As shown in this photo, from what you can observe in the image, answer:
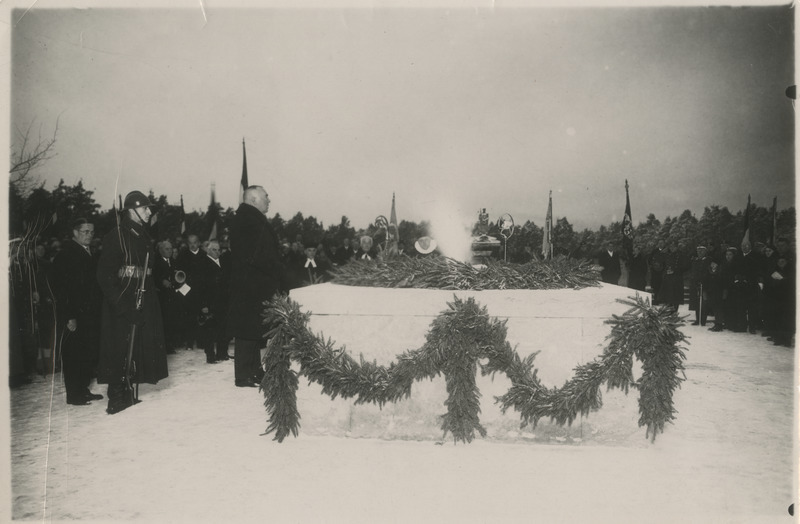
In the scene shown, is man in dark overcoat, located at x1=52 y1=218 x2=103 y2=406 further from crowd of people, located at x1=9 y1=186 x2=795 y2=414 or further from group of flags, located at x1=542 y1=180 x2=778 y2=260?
group of flags, located at x1=542 y1=180 x2=778 y2=260

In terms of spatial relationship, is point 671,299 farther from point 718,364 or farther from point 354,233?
point 354,233

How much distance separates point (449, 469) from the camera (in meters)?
3.76

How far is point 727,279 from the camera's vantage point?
10.6 meters

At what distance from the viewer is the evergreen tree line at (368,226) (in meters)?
5.22

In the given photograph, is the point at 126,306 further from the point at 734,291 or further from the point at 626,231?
the point at 626,231

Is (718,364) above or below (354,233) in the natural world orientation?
below

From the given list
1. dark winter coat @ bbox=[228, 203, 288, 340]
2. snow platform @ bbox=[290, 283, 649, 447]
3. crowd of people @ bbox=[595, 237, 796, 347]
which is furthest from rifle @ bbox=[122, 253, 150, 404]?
crowd of people @ bbox=[595, 237, 796, 347]

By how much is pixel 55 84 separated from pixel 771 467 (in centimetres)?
657

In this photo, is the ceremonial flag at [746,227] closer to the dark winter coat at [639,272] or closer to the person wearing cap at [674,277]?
the person wearing cap at [674,277]

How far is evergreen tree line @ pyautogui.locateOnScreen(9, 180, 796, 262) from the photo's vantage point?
17.1 ft

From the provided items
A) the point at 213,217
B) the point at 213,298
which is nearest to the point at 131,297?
the point at 213,298

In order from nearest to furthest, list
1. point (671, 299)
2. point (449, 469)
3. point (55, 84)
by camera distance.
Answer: point (449, 469)
point (55, 84)
point (671, 299)

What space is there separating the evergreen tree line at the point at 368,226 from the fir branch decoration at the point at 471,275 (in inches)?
10.9

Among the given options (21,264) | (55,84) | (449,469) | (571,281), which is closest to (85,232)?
(21,264)
